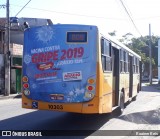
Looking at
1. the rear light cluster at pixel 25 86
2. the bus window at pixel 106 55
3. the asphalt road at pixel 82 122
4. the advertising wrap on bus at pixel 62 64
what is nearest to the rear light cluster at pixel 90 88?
the advertising wrap on bus at pixel 62 64

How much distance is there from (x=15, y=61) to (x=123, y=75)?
60.8ft

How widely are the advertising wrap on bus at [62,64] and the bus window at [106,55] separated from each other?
65cm

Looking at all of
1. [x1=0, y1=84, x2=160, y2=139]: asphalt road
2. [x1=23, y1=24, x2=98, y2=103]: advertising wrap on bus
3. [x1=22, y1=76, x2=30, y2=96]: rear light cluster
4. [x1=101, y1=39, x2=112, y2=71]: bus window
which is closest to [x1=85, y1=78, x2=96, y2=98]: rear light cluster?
[x1=23, y1=24, x2=98, y2=103]: advertising wrap on bus

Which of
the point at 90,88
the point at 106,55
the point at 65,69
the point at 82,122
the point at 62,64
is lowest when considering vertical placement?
the point at 82,122

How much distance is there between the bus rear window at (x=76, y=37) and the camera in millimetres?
9547

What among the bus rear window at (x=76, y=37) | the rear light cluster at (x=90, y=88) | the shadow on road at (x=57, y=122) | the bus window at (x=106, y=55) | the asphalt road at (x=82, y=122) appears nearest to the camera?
the rear light cluster at (x=90, y=88)

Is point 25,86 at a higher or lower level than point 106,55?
lower

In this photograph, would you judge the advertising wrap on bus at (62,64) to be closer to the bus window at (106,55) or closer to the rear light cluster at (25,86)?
the rear light cluster at (25,86)

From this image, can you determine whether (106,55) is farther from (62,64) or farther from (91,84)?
(62,64)

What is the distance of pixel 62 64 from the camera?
962cm

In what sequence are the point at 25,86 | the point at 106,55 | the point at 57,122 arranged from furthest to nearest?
the point at 57,122
the point at 106,55
the point at 25,86

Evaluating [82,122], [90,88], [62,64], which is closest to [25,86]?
[62,64]

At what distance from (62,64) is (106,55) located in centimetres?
156

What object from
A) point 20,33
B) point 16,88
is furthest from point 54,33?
point 20,33
